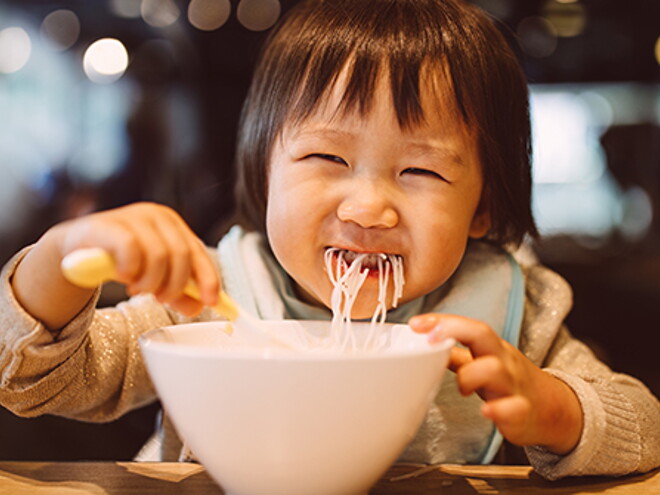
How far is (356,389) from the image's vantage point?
474mm

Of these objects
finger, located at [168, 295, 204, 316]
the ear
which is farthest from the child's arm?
the ear

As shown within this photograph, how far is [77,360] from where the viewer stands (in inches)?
28.0

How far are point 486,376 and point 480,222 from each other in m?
0.39

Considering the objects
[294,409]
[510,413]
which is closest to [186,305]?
[294,409]

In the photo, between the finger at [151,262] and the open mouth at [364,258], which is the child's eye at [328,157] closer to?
the open mouth at [364,258]

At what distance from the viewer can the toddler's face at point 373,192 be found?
29.8 inches

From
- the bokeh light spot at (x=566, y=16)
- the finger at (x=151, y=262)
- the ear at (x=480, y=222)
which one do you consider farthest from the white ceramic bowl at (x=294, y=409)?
the bokeh light spot at (x=566, y=16)

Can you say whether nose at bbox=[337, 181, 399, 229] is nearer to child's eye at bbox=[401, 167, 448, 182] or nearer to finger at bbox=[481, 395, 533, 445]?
child's eye at bbox=[401, 167, 448, 182]

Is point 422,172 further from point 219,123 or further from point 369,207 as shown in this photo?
point 219,123

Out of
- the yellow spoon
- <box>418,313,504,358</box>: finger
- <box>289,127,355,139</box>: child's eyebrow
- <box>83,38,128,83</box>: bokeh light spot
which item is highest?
<box>83,38,128,83</box>: bokeh light spot

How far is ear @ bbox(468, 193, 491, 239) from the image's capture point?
3.06ft

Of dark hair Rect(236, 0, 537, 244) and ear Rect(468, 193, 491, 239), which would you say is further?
ear Rect(468, 193, 491, 239)

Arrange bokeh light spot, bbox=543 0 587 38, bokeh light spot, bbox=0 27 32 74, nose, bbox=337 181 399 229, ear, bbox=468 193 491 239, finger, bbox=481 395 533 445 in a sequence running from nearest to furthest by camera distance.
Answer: finger, bbox=481 395 533 445 → nose, bbox=337 181 399 229 → ear, bbox=468 193 491 239 → bokeh light spot, bbox=0 27 32 74 → bokeh light spot, bbox=543 0 587 38

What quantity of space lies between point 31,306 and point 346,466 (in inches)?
12.0
